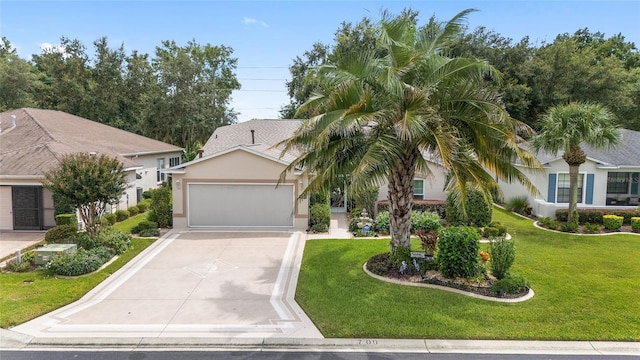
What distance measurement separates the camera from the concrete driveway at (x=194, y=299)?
28.1ft

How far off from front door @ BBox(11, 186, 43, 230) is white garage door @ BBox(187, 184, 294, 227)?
643 cm

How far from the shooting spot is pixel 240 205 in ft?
60.7

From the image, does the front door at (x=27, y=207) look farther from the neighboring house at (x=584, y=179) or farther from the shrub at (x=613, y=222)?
the shrub at (x=613, y=222)

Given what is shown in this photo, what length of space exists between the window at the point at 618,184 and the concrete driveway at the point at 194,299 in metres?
18.8

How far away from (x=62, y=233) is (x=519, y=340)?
15358 millimetres

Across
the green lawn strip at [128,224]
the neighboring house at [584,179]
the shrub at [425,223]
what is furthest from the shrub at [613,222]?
the green lawn strip at [128,224]

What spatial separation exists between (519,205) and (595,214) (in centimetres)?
395

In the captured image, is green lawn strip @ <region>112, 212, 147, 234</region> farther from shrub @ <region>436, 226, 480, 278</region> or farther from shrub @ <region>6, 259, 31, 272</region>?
shrub @ <region>436, 226, 480, 278</region>

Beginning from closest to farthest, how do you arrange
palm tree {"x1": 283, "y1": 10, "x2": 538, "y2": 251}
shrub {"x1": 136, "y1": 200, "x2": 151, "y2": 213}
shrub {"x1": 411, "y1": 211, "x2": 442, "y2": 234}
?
1. palm tree {"x1": 283, "y1": 10, "x2": 538, "y2": 251}
2. shrub {"x1": 411, "y1": 211, "x2": 442, "y2": 234}
3. shrub {"x1": 136, "y1": 200, "x2": 151, "y2": 213}

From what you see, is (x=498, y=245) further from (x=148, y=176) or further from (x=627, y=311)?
(x=148, y=176)

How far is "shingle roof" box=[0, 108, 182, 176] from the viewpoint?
17.8 meters

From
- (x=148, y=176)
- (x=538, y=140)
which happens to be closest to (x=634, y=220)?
(x=538, y=140)

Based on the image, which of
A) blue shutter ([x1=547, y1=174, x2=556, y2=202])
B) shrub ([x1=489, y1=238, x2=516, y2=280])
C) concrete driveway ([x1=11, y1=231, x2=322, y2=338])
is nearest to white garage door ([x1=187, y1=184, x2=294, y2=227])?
concrete driveway ([x1=11, y1=231, x2=322, y2=338])

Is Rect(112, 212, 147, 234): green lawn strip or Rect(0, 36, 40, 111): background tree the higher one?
Rect(0, 36, 40, 111): background tree
